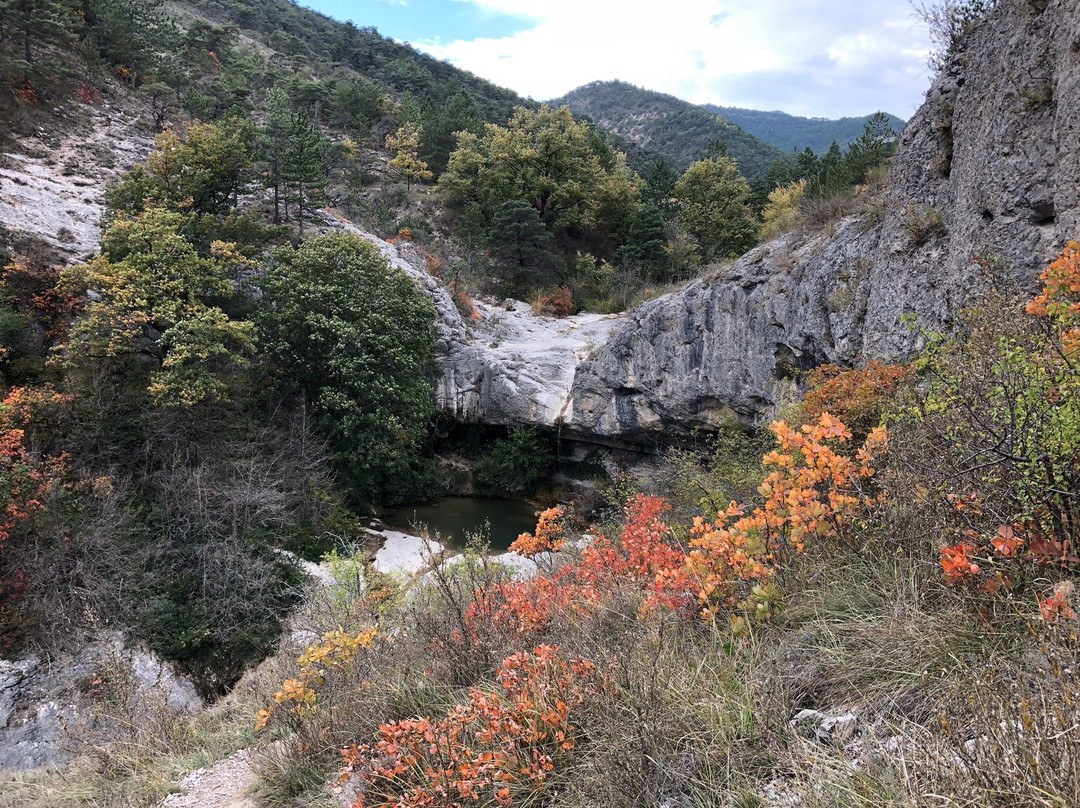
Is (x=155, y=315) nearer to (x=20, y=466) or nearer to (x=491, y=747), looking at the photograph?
(x=20, y=466)

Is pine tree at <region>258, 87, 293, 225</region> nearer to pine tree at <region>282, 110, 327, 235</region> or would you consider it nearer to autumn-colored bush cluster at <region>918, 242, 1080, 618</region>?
pine tree at <region>282, 110, 327, 235</region>

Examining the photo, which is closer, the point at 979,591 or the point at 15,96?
the point at 979,591

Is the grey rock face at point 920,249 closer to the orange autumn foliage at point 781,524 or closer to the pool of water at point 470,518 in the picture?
the orange autumn foliage at point 781,524

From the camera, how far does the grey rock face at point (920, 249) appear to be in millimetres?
4910

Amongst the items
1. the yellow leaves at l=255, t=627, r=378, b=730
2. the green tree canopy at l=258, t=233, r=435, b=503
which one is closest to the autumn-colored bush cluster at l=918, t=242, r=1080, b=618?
the yellow leaves at l=255, t=627, r=378, b=730

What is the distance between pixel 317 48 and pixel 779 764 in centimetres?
5260

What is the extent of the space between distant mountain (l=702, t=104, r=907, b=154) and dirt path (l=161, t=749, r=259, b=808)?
118021 millimetres

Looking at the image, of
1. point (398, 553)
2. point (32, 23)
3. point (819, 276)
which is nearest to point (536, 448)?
point (398, 553)

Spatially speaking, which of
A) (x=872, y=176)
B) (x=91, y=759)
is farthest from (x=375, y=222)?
(x=91, y=759)

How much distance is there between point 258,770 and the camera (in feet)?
10.8

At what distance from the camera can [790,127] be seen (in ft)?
381

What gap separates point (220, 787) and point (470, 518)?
42.9ft

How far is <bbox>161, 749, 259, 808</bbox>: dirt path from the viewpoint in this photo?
3318mm

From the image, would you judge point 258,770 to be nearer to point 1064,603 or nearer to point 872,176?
point 1064,603
